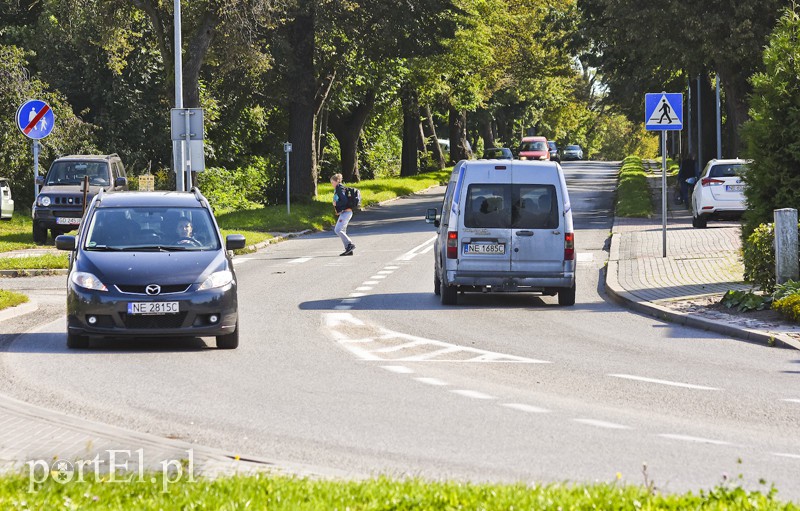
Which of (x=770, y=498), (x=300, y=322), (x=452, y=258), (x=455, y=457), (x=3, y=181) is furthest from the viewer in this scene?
(x=3, y=181)

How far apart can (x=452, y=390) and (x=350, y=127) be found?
51234 mm

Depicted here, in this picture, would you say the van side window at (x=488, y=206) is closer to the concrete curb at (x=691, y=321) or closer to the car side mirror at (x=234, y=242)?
the concrete curb at (x=691, y=321)

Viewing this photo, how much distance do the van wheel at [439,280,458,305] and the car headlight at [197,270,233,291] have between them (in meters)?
5.38

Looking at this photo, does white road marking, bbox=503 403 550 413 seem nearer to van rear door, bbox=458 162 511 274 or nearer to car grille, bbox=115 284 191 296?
car grille, bbox=115 284 191 296

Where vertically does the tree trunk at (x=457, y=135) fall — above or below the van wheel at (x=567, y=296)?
above

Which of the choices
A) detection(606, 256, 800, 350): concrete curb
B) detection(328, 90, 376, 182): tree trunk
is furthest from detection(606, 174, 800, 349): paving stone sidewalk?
detection(328, 90, 376, 182): tree trunk

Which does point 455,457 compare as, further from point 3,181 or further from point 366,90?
point 366,90

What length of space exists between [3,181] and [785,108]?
24.7m

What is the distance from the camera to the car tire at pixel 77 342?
14023 mm

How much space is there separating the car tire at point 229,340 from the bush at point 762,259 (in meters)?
7.34

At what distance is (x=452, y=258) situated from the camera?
62.5ft

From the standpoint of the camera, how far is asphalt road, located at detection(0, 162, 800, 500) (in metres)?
8.44

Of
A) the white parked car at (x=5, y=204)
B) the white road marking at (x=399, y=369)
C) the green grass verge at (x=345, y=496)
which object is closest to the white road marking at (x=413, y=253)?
the white parked car at (x=5, y=204)

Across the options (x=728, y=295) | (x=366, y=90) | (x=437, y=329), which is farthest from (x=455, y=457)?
(x=366, y=90)
